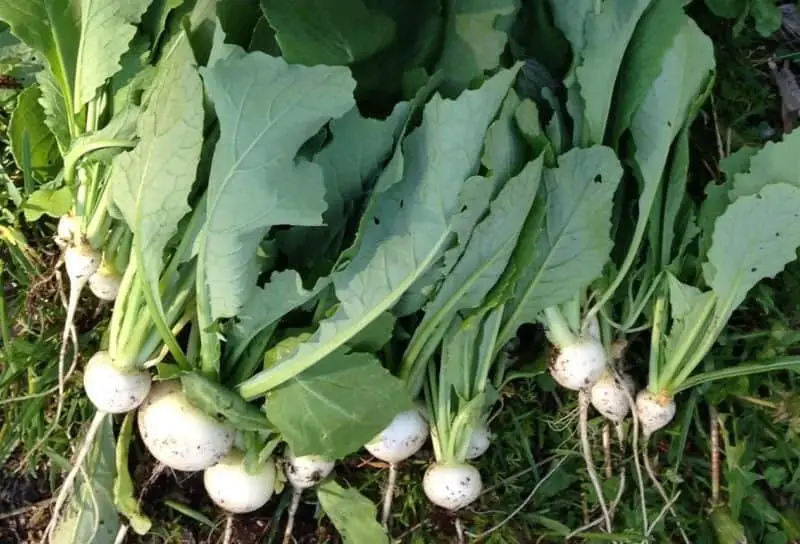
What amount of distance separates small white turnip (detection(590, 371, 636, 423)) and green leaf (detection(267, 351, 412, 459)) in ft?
1.29

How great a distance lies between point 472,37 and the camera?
108cm

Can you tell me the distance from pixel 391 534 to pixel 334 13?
0.84 metres

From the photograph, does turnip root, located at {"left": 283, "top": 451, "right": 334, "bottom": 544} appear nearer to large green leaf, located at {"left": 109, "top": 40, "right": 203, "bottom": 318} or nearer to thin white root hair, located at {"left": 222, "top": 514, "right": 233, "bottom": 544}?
thin white root hair, located at {"left": 222, "top": 514, "right": 233, "bottom": 544}

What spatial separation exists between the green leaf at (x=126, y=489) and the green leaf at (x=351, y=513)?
0.92 ft

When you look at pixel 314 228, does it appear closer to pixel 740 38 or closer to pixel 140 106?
pixel 140 106

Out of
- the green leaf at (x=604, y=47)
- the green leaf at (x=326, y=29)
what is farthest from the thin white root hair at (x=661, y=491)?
the green leaf at (x=326, y=29)

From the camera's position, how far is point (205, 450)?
116 centimetres

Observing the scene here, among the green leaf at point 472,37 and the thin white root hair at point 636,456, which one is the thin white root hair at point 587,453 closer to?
the thin white root hair at point 636,456

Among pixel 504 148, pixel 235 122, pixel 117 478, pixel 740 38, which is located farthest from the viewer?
pixel 740 38

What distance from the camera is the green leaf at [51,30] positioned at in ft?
3.55

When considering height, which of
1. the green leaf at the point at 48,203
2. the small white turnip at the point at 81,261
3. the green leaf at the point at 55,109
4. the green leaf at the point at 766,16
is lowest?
the small white turnip at the point at 81,261

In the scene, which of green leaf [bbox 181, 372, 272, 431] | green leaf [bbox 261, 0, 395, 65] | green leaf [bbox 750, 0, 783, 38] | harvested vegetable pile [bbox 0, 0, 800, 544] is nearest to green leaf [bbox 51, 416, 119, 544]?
harvested vegetable pile [bbox 0, 0, 800, 544]

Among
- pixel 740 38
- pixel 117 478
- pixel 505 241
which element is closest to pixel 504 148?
pixel 505 241

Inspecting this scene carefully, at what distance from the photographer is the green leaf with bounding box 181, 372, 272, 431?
1100 millimetres
